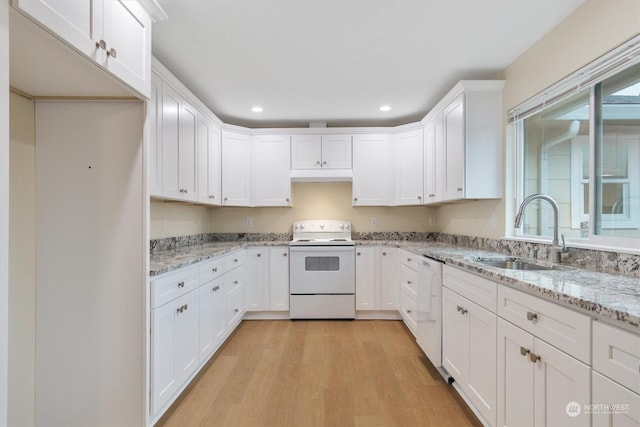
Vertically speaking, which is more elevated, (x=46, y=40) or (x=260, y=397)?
(x=46, y=40)

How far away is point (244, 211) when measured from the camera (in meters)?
3.94

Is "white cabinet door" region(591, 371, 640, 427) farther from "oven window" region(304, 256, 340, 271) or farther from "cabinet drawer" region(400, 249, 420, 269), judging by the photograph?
"oven window" region(304, 256, 340, 271)

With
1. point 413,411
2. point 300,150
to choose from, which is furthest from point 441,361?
point 300,150

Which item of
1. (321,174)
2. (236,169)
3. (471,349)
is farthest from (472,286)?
(236,169)

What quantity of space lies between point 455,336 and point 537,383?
793 mm

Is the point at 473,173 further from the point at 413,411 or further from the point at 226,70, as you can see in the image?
the point at 226,70

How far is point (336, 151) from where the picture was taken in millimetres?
3633

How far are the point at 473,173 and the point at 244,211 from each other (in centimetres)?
277

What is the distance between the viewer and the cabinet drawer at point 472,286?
1511 mm

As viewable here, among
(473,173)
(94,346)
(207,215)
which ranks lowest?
(94,346)

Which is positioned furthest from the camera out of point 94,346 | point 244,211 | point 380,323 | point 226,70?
point 244,211

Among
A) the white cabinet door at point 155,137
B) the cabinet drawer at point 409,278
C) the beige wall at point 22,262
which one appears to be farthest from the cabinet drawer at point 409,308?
the beige wall at point 22,262

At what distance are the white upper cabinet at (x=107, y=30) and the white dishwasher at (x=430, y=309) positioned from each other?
2216mm

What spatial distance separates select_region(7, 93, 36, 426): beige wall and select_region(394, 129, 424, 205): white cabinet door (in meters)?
3.21
